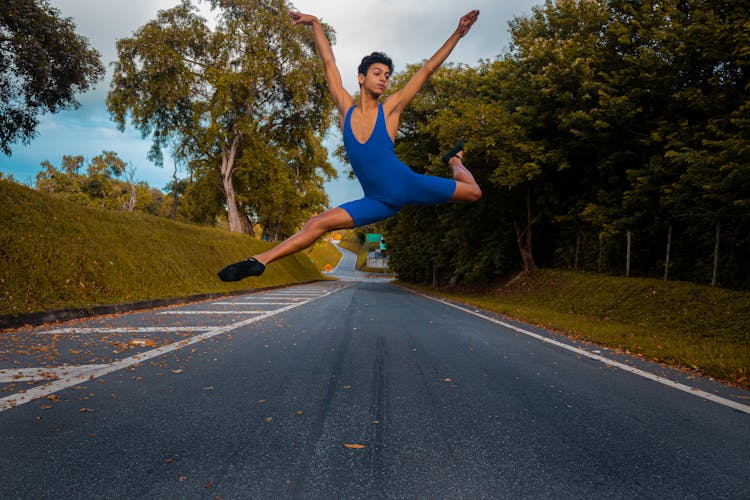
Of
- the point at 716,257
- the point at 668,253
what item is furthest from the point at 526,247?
the point at 716,257

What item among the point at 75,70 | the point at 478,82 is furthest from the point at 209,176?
the point at 478,82

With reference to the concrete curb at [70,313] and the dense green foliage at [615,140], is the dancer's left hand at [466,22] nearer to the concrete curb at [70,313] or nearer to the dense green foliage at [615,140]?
the dense green foliage at [615,140]

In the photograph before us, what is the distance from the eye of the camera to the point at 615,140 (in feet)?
50.0

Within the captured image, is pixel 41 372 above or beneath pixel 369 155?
beneath

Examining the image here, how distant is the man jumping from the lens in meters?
3.74

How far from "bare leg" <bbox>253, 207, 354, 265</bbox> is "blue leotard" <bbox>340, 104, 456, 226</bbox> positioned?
0.08 m

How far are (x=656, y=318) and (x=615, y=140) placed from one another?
22.7 feet

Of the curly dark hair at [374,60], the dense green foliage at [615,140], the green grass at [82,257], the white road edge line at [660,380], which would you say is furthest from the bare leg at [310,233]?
the dense green foliage at [615,140]

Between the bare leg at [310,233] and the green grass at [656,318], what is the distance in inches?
167

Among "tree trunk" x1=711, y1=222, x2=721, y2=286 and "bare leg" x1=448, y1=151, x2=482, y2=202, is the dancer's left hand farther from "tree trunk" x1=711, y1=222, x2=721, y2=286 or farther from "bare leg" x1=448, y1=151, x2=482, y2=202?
"tree trunk" x1=711, y1=222, x2=721, y2=286

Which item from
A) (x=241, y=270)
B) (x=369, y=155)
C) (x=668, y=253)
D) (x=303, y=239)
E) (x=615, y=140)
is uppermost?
(x=615, y=140)

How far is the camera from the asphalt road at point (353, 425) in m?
2.11

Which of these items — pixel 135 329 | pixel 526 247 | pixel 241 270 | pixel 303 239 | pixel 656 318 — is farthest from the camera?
pixel 526 247

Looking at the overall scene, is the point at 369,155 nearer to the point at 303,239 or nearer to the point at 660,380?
the point at 303,239
